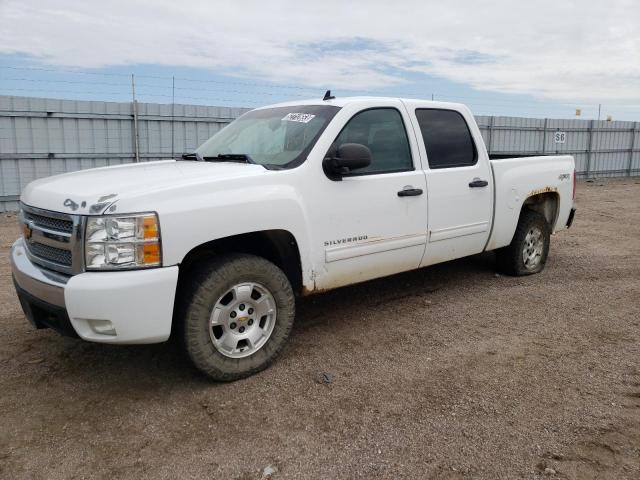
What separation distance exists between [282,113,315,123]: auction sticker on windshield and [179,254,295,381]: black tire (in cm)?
125

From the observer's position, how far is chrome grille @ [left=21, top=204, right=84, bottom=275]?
9.96 ft

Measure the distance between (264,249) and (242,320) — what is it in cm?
56

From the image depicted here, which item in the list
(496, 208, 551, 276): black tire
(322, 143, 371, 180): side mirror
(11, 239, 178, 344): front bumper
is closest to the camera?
(11, 239, 178, 344): front bumper

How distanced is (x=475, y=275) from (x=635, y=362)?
2421mm

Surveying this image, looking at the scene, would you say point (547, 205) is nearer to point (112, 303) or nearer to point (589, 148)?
point (112, 303)

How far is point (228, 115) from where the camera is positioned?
1345cm

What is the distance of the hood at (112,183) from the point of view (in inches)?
121

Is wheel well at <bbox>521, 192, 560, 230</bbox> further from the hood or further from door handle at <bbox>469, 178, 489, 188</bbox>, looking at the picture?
the hood

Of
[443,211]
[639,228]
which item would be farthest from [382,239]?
[639,228]

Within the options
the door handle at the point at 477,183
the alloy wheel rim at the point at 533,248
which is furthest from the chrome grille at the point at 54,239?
the alloy wheel rim at the point at 533,248

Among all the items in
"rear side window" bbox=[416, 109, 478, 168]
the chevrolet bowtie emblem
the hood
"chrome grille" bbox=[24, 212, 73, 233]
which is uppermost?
"rear side window" bbox=[416, 109, 478, 168]

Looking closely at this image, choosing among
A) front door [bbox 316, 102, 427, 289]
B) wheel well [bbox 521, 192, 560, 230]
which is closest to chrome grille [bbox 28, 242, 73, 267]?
front door [bbox 316, 102, 427, 289]

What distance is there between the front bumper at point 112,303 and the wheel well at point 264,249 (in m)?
0.38

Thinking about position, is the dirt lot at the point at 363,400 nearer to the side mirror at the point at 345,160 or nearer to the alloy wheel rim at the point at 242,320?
the alloy wheel rim at the point at 242,320
